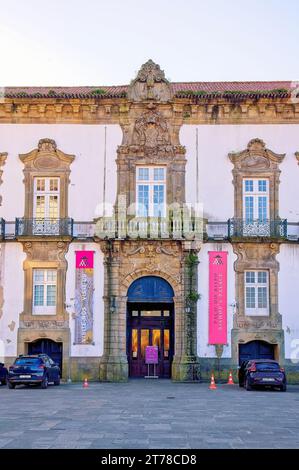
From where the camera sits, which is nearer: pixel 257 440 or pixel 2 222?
pixel 257 440

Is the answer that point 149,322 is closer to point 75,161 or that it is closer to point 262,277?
point 262,277

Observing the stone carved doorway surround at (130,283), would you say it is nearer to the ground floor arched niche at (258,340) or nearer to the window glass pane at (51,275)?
the ground floor arched niche at (258,340)

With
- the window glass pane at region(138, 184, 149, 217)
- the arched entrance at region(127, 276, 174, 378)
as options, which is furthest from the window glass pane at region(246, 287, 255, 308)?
the window glass pane at region(138, 184, 149, 217)

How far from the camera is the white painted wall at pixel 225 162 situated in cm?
3169

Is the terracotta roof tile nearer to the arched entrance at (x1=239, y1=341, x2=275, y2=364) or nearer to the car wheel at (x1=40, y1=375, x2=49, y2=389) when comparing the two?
the arched entrance at (x1=239, y1=341, x2=275, y2=364)

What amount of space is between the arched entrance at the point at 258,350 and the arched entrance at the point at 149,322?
3.04 meters

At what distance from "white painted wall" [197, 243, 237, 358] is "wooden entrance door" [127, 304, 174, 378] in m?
1.51

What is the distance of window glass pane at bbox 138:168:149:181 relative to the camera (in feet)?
105

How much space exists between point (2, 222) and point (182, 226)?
744 centimetres

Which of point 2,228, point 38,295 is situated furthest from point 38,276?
point 2,228

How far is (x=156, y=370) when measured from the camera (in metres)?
31.7

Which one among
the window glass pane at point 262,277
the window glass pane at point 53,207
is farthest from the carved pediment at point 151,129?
the window glass pane at point 262,277
